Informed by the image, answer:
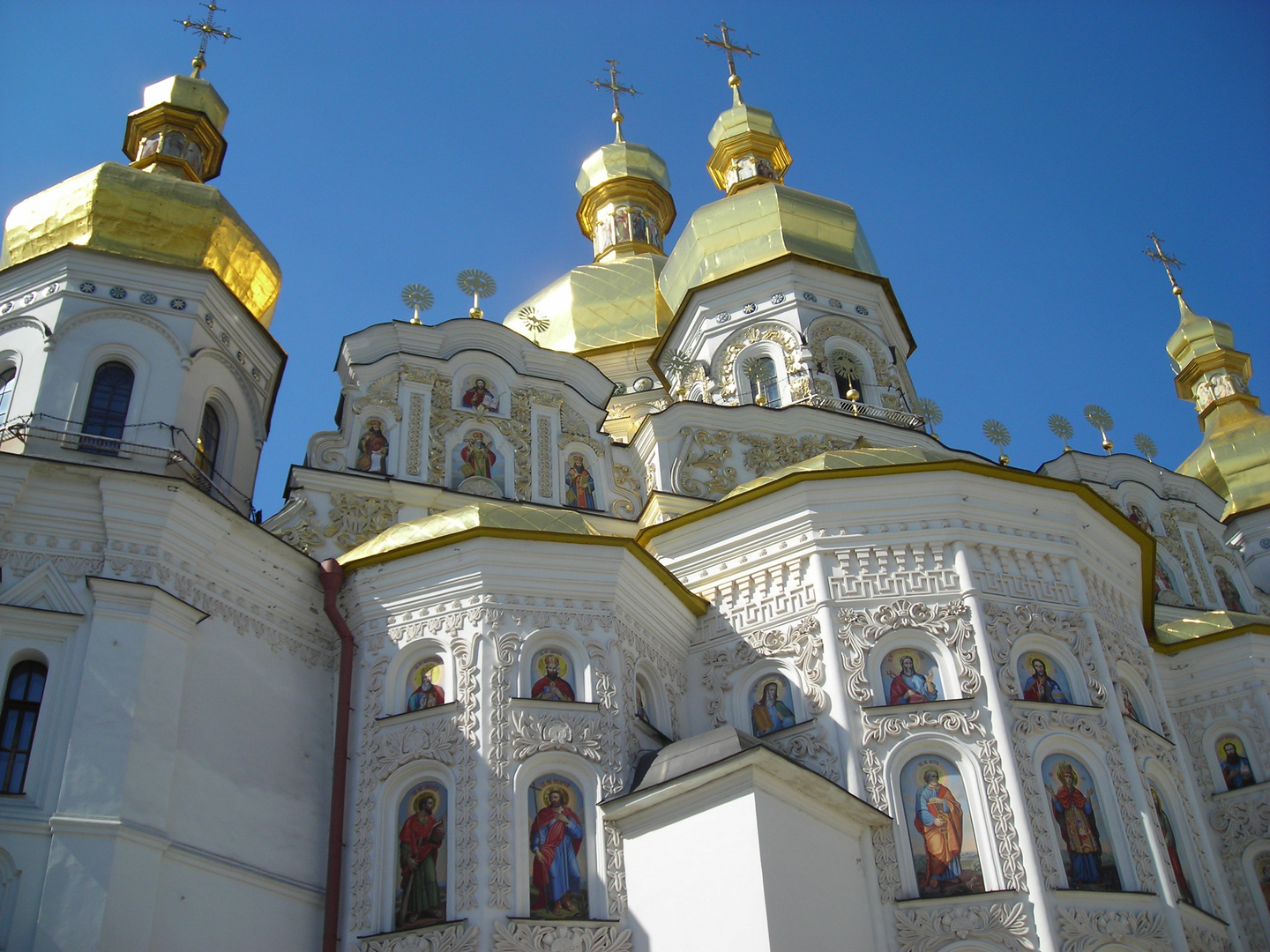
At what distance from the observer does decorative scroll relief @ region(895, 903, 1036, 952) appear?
9953mm

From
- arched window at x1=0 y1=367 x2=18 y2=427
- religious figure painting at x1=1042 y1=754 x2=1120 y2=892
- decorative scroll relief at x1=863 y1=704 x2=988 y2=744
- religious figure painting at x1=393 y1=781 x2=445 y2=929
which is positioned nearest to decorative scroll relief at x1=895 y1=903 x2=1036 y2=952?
religious figure painting at x1=1042 y1=754 x2=1120 y2=892

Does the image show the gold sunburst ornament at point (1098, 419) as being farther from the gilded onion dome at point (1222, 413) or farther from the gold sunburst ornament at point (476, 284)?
the gold sunburst ornament at point (476, 284)

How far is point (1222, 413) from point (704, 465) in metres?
12.5

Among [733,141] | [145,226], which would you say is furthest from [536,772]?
[733,141]

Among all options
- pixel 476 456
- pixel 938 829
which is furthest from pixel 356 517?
pixel 938 829

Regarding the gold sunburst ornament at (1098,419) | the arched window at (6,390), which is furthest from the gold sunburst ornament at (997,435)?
the arched window at (6,390)

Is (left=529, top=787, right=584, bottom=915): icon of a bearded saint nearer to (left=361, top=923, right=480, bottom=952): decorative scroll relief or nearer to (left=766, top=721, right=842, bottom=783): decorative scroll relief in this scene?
(left=361, top=923, right=480, bottom=952): decorative scroll relief

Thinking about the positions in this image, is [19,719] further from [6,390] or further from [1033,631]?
[1033,631]

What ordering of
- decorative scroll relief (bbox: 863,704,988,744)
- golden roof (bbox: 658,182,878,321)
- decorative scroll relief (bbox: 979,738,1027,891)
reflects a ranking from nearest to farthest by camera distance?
decorative scroll relief (bbox: 979,738,1027,891), decorative scroll relief (bbox: 863,704,988,744), golden roof (bbox: 658,182,878,321)

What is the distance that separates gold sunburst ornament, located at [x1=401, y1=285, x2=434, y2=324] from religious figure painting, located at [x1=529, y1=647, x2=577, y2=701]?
6.79 meters

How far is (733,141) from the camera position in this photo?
24.5m

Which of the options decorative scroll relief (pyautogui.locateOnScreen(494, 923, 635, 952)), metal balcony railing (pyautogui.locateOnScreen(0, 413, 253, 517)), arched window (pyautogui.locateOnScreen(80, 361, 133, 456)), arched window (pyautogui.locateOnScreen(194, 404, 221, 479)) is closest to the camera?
decorative scroll relief (pyautogui.locateOnScreen(494, 923, 635, 952))

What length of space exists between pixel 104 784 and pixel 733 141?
18.3 m

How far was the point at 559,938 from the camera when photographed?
9.70 meters
